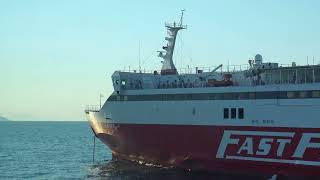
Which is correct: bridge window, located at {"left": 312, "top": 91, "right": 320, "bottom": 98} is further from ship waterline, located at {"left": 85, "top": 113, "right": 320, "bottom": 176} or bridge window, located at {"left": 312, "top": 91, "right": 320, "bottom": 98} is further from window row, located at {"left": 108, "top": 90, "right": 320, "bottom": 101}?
ship waterline, located at {"left": 85, "top": 113, "right": 320, "bottom": 176}

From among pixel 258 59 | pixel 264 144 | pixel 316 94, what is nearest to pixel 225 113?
pixel 264 144

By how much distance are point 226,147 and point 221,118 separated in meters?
1.97

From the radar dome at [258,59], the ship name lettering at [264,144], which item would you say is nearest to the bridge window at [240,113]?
the ship name lettering at [264,144]

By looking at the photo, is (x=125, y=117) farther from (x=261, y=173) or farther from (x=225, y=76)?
(x=261, y=173)

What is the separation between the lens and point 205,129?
3512cm

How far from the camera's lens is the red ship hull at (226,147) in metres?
30.7

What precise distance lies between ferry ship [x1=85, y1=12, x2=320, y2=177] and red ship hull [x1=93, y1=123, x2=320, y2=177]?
0.06 metres

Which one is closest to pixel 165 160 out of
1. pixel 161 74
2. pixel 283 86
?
pixel 161 74

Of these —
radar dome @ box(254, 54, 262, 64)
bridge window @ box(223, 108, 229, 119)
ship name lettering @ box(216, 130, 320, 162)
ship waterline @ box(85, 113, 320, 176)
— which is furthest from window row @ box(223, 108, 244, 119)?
radar dome @ box(254, 54, 262, 64)

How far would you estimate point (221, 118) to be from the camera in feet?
112

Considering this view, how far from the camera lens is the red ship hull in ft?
101

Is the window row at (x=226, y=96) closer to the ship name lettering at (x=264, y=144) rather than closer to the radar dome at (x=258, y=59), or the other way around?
the ship name lettering at (x=264, y=144)

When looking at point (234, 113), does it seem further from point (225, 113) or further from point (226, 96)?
point (226, 96)

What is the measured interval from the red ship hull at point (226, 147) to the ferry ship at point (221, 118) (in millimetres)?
59
